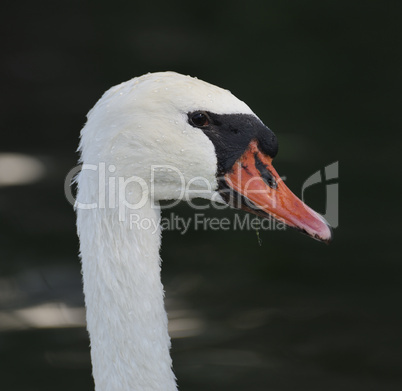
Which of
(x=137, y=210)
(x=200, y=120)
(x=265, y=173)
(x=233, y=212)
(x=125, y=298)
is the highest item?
(x=233, y=212)

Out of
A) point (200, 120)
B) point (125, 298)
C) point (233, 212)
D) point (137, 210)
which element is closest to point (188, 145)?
point (200, 120)

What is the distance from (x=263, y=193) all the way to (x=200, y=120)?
11.7 inches

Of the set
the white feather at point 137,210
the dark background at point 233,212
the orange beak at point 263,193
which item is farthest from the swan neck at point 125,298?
the dark background at point 233,212

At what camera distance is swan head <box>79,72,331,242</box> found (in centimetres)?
279

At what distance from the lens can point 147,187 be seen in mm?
2871

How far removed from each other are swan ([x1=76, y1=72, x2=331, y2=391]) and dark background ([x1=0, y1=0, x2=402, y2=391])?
169 cm

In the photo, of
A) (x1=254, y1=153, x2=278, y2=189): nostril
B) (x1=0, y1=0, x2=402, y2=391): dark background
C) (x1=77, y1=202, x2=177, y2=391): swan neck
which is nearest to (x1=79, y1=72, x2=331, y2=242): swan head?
(x1=254, y1=153, x2=278, y2=189): nostril

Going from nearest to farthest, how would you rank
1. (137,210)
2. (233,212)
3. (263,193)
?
(137,210) → (263,193) → (233,212)

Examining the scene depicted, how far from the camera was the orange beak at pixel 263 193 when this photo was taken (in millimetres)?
2922

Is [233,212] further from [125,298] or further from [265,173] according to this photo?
[125,298]

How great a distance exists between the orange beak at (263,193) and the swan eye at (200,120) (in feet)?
0.51

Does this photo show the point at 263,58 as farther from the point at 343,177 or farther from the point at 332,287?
the point at 332,287

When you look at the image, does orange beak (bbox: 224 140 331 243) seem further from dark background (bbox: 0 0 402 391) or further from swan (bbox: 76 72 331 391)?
dark background (bbox: 0 0 402 391)

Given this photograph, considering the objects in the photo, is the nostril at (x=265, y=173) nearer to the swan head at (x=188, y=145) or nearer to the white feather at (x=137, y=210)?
the swan head at (x=188, y=145)
